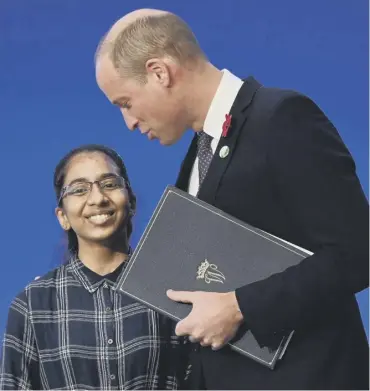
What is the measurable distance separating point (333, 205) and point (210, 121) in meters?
0.27

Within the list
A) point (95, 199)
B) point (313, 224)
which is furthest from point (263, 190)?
point (95, 199)

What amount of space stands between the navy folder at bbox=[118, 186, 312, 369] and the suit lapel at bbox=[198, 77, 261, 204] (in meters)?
0.03

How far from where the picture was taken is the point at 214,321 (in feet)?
4.13

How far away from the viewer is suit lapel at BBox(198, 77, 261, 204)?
52.0 inches

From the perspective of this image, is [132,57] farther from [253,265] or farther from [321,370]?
[321,370]

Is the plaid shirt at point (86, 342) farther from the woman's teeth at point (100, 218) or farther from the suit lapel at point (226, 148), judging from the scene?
the suit lapel at point (226, 148)

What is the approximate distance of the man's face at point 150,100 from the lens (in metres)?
1.36

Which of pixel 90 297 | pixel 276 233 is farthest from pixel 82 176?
pixel 276 233

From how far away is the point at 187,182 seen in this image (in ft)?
4.88

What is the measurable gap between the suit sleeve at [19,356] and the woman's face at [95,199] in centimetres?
22

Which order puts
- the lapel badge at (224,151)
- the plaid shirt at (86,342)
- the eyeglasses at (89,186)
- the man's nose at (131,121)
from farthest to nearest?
the eyeglasses at (89,186), the plaid shirt at (86,342), the man's nose at (131,121), the lapel badge at (224,151)

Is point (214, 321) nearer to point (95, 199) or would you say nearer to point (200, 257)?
point (200, 257)

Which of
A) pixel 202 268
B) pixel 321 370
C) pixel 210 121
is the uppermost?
pixel 210 121

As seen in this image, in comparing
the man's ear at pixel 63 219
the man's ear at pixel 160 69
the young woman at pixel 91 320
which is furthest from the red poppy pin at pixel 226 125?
the man's ear at pixel 63 219
